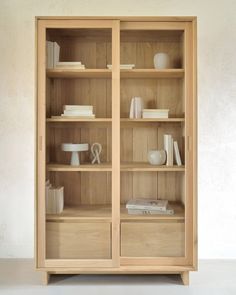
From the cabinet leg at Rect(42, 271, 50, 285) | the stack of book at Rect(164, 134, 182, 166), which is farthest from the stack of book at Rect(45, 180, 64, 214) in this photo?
the stack of book at Rect(164, 134, 182, 166)

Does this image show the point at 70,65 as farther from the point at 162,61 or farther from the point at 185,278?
the point at 185,278

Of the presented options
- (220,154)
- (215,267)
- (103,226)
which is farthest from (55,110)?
(215,267)

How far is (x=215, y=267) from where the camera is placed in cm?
293

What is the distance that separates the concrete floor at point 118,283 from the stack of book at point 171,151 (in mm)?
888

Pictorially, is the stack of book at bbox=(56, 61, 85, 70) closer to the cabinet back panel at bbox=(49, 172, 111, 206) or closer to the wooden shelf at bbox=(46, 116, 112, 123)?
the wooden shelf at bbox=(46, 116, 112, 123)

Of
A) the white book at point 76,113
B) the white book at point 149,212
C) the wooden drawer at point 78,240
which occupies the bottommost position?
the wooden drawer at point 78,240

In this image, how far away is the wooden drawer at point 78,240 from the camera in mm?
2598

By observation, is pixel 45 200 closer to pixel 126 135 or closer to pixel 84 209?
pixel 84 209

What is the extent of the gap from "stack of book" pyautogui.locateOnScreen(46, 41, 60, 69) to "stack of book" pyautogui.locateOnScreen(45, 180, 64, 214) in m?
0.88

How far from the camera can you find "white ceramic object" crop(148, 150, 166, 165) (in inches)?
108

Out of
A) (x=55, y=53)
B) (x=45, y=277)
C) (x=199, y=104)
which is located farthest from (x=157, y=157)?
(x=45, y=277)

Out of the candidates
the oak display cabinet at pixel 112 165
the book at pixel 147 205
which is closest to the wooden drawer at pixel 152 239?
the oak display cabinet at pixel 112 165

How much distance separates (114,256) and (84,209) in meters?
0.46

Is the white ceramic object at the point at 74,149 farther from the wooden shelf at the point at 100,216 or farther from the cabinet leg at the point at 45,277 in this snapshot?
the cabinet leg at the point at 45,277
